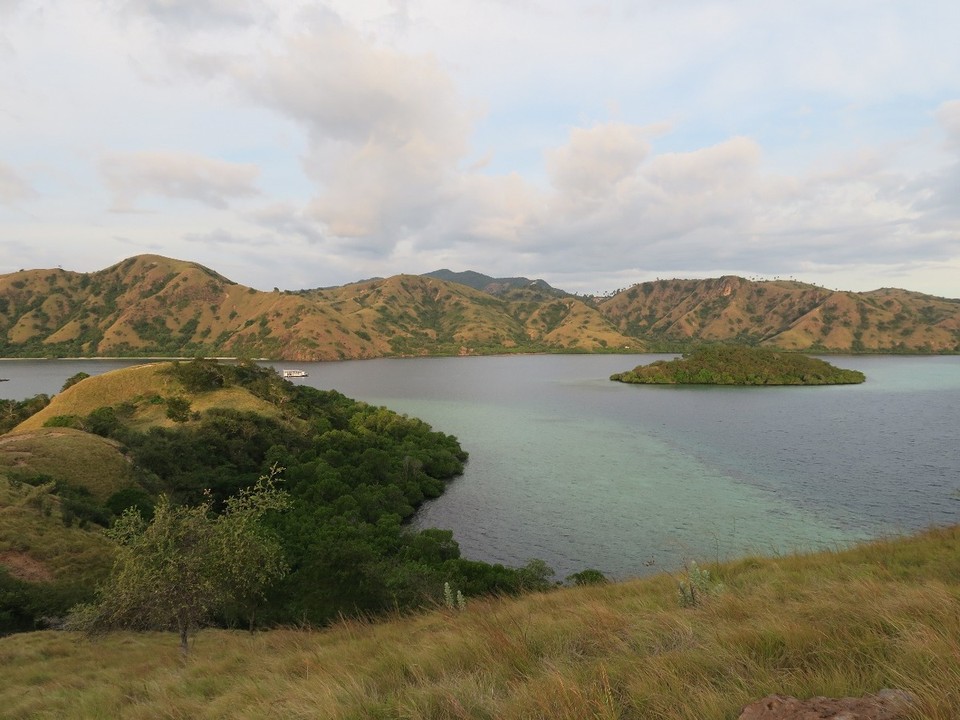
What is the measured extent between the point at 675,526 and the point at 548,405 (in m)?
79.5

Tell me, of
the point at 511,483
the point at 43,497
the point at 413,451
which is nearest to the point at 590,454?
the point at 511,483

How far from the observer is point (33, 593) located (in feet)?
81.4

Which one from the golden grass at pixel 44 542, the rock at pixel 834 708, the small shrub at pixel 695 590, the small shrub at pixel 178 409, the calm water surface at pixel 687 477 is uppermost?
the rock at pixel 834 708

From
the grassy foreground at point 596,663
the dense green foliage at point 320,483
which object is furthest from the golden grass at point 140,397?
the grassy foreground at point 596,663

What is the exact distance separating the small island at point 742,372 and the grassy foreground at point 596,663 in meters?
174

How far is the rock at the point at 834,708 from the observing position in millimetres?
4070

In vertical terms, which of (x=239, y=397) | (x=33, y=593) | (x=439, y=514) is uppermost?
(x=239, y=397)

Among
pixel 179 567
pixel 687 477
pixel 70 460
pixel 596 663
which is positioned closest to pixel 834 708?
pixel 596 663

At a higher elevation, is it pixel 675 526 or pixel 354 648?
pixel 354 648

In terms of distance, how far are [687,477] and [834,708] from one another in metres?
61.8

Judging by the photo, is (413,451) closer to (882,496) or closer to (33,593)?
(33,593)

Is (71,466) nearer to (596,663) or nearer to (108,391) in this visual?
(108,391)

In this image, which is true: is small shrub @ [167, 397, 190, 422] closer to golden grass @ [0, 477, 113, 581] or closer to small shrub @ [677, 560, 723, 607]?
golden grass @ [0, 477, 113, 581]

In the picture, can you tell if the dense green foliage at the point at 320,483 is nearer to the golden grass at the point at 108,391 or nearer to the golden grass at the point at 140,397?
the golden grass at the point at 140,397
